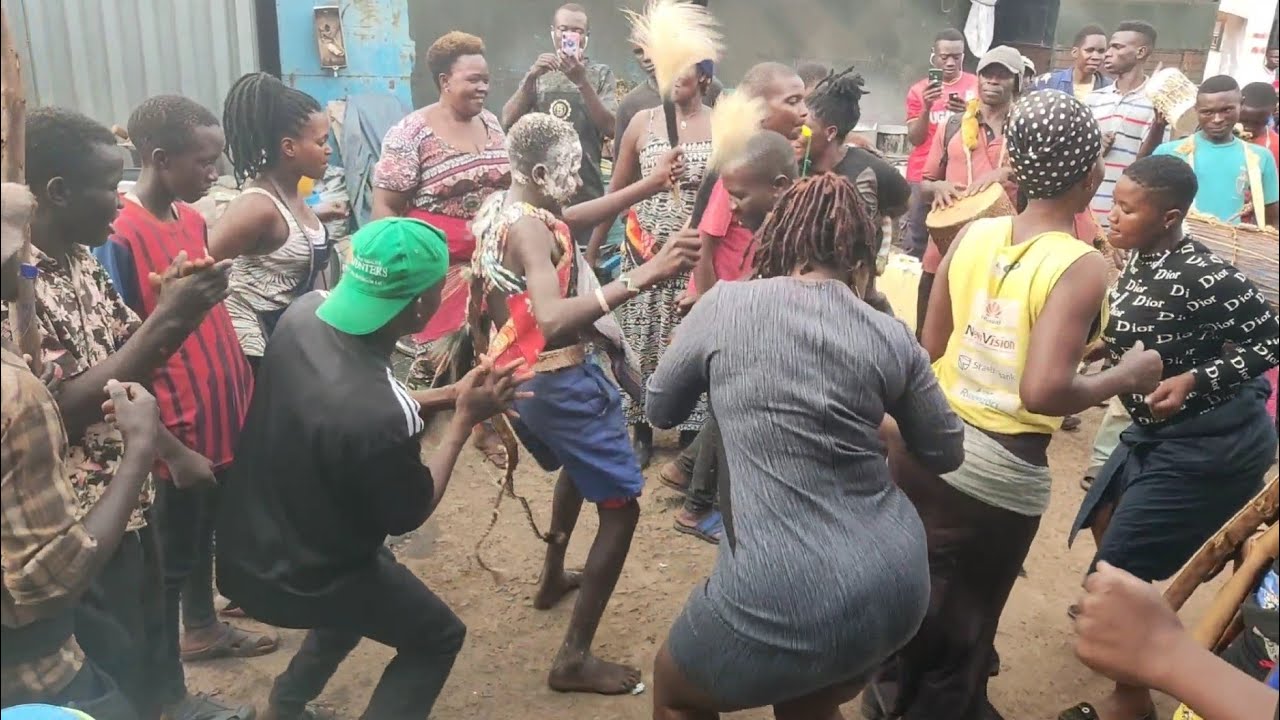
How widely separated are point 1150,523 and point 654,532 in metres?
2.18

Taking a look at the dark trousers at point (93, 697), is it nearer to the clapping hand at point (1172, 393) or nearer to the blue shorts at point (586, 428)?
the blue shorts at point (586, 428)

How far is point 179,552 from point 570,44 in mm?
3919

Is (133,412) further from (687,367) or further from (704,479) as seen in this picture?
(704,479)

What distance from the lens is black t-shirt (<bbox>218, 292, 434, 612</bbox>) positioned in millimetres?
2316

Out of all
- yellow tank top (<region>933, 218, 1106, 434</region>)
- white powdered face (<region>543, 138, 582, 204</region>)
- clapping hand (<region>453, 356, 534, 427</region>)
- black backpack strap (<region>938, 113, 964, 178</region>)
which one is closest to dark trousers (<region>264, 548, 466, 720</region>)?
clapping hand (<region>453, 356, 534, 427</region>)

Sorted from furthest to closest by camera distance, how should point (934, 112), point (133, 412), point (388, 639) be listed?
1. point (934, 112)
2. point (388, 639)
3. point (133, 412)

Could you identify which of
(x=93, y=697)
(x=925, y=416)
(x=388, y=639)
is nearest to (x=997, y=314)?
(x=925, y=416)

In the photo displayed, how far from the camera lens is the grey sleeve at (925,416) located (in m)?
2.17

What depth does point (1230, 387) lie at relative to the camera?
9.90 feet

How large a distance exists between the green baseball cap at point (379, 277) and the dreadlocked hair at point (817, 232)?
2.82ft

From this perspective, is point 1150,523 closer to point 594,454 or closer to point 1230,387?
point 1230,387

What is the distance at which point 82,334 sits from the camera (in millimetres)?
2338

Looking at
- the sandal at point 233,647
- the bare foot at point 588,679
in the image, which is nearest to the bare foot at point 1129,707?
the bare foot at point 588,679

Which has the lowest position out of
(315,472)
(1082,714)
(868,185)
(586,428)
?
(1082,714)
